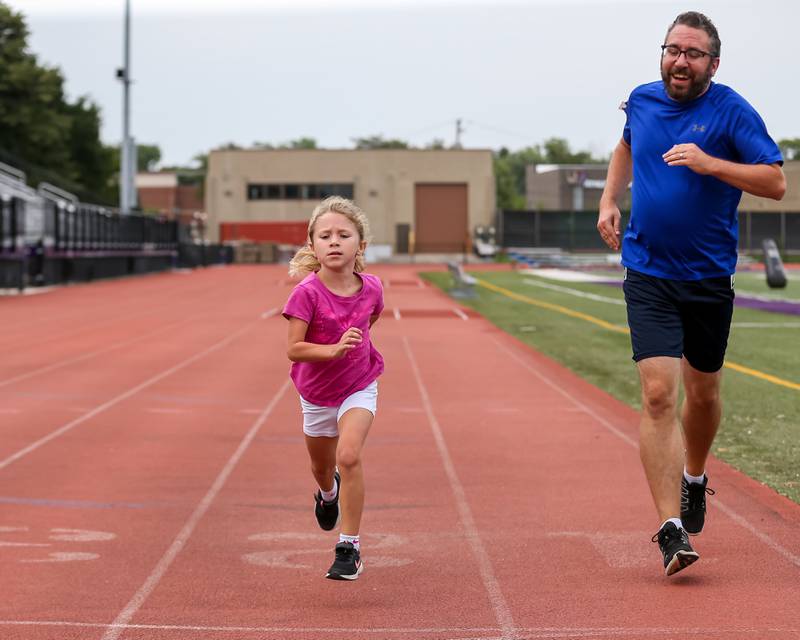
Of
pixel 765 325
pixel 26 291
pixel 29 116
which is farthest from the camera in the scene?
pixel 29 116

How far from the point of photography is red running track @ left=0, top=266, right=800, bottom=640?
17.3ft

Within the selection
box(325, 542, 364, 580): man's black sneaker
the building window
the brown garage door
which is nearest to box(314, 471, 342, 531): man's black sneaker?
box(325, 542, 364, 580): man's black sneaker

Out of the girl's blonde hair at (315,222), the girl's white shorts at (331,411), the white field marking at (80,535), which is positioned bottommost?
the white field marking at (80,535)

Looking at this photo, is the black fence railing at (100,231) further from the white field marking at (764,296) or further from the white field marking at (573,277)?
the white field marking at (764,296)

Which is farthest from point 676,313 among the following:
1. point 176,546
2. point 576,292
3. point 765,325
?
point 576,292

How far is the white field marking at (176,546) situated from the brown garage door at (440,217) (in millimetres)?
80086

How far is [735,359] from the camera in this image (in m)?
17.7

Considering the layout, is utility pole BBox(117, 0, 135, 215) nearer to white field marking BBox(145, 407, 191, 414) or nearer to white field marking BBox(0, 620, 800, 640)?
white field marking BBox(145, 407, 191, 414)

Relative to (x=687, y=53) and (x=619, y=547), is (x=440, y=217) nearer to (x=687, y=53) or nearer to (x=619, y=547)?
(x=619, y=547)

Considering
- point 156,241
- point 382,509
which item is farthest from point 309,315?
point 156,241

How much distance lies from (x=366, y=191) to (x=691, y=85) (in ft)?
288

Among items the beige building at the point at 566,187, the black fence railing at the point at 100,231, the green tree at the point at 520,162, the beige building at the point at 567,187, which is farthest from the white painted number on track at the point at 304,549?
the green tree at the point at 520,162

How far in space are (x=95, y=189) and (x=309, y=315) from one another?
9076cm

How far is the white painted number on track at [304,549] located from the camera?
6.34 metres
